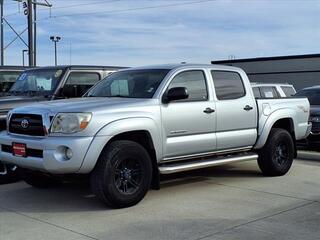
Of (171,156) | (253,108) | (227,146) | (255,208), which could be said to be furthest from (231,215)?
(253,108)

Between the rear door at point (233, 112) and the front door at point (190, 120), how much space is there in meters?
Result: 0.20

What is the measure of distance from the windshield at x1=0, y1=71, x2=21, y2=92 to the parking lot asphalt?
2.69 meters

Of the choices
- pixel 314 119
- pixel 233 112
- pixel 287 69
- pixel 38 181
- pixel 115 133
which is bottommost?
pixel 38 181

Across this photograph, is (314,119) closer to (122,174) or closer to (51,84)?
(51,84)

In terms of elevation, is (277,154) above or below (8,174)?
above

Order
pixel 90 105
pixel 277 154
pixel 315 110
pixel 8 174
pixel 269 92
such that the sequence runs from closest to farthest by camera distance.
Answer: pixel 90 105 < pixel 8 174 < pixel 277 154 < pixel 315 110 < pixel 269 92

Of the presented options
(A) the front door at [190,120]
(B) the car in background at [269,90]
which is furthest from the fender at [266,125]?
(B) the car in background at [269,90]

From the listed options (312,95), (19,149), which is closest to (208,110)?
(19,149)

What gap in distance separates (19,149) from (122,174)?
1364 millimetres

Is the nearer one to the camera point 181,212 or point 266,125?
point 181,212

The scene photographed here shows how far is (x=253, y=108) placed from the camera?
28.3ft

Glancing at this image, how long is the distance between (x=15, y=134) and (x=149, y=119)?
180 cm

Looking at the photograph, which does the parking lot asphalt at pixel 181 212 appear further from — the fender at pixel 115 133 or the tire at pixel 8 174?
the fender at pixel 115 133

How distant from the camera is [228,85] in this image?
27.9 ft
